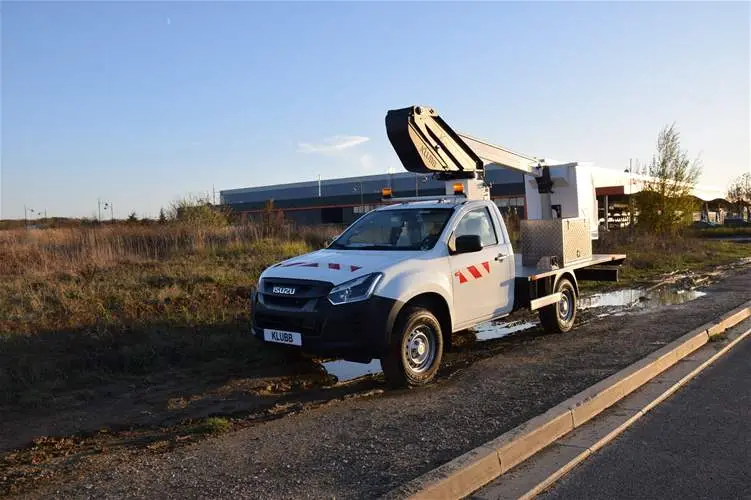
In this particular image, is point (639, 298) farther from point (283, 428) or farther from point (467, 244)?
point (283, 428)

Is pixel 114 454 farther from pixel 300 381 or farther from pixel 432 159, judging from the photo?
pixel 432 159

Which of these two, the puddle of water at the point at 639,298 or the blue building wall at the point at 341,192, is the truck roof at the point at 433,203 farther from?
the blue building wall at the point at 341,192

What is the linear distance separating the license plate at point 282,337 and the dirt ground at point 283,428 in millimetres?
597

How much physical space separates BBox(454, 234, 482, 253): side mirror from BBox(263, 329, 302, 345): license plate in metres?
2.21

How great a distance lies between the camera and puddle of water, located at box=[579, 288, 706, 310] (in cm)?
1362

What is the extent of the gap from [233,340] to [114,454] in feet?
13.3

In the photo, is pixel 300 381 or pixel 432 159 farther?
pixel 432 159

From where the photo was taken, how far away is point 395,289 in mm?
6816

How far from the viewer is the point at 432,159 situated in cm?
955

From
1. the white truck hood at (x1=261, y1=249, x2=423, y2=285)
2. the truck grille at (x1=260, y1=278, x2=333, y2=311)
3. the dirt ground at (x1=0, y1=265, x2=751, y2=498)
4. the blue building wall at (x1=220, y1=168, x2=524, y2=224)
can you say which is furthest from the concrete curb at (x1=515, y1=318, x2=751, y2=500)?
the blue building wall at (x1=220, y1=168, x2=524, y2=224)

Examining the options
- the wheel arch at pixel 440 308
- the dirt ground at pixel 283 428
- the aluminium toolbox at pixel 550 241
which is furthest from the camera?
the aluminium toolbox at pixel 550 241

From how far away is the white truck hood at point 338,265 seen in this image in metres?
6.86

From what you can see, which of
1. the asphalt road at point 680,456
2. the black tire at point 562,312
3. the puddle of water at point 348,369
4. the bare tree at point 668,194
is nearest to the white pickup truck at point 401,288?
the black tire at point 562,312

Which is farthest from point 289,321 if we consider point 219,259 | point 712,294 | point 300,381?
point 712,294
